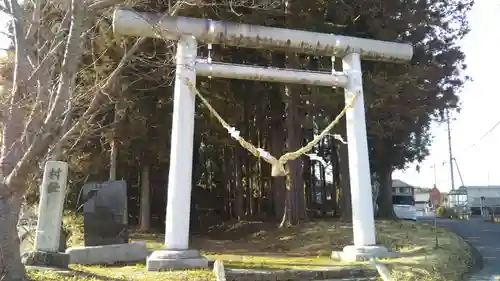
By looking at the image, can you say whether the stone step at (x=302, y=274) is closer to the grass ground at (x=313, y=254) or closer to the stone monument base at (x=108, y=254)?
the grass ground at (x=313, y=254)

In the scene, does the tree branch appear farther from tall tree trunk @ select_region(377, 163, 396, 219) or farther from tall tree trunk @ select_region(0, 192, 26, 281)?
tall tree trunk @ select_region(377, 163, 396, 219)

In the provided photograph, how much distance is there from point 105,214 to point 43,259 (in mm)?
3793

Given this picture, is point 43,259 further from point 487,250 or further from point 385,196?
point 385,196

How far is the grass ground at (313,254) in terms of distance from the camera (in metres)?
7.46

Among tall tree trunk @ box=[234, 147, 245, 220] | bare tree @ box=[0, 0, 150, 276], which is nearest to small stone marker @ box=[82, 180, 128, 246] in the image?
bare tree @ box=[0, 0, 150, 276]

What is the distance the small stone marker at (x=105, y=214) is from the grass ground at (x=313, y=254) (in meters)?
1.52

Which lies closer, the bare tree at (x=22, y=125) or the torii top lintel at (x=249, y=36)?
the bare tree at (x=22, y=125)

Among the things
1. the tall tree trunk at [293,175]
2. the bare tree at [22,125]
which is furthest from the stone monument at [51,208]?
the tall tree trunk at [293,175]

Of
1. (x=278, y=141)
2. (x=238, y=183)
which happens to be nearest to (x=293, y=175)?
(x=278, y=141)

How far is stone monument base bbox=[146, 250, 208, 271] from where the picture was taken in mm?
7857

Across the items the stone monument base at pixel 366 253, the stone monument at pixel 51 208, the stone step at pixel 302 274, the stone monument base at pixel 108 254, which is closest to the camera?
the stone step at pixel 302 274

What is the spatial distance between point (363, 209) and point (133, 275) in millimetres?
4664

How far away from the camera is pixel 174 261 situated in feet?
25.9

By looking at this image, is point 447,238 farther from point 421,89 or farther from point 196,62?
point 196,62
